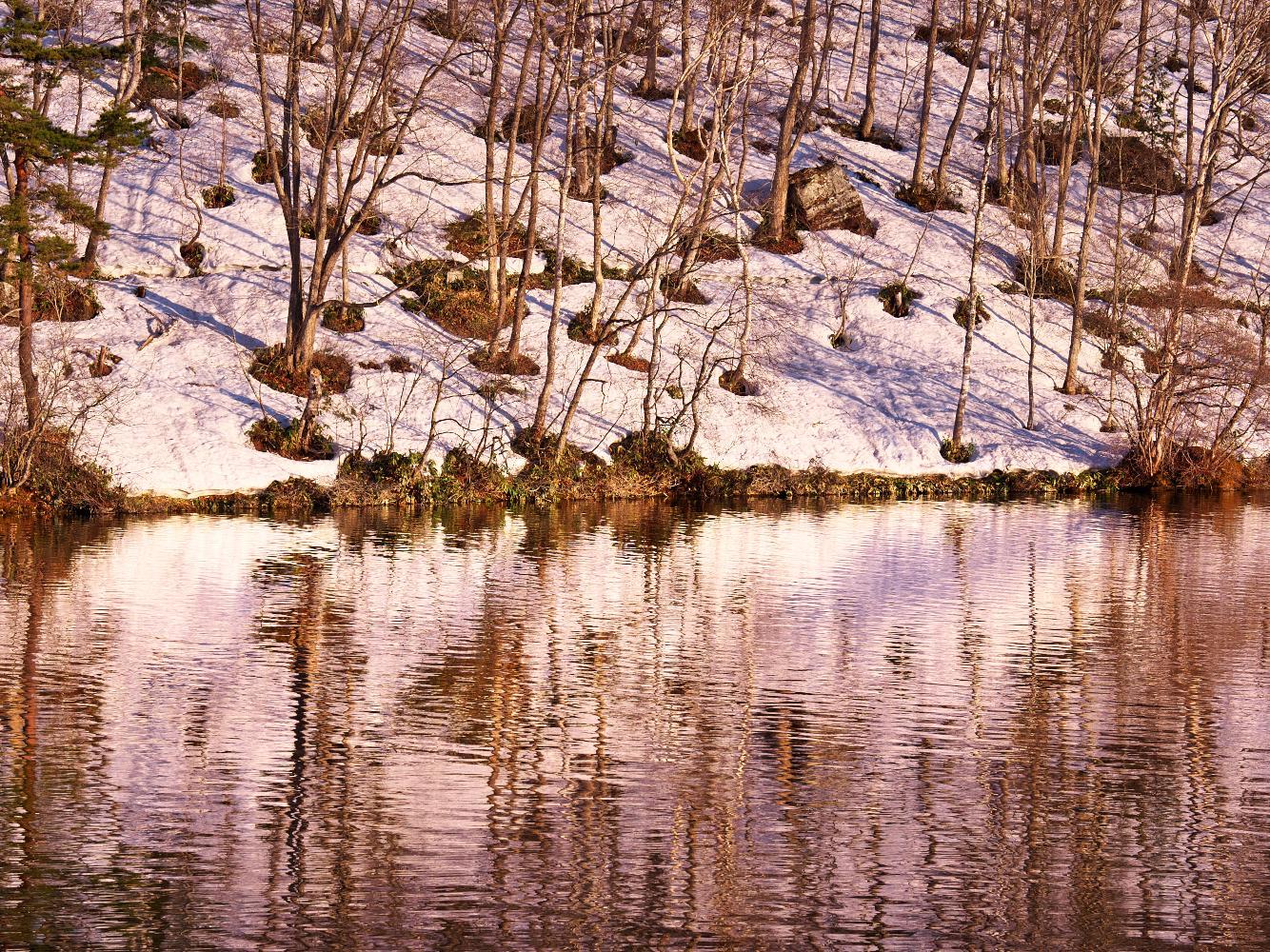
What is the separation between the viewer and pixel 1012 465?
4391 centimetres

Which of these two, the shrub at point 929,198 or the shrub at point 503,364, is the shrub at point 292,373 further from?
the shrub at point 929,198

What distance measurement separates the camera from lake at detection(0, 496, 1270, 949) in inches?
391

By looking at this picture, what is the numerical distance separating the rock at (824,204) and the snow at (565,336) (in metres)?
0.88

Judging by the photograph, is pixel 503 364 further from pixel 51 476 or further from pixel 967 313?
pixel 967 313

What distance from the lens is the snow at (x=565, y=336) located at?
3859 cm

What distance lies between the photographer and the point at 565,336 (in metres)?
46.3

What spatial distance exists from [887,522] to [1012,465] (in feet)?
35.4

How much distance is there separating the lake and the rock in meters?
33.8

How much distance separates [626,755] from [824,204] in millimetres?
47255

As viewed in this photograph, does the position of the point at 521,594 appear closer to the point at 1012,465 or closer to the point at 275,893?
the point at 275,893

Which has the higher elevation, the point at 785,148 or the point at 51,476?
the point at 785,148

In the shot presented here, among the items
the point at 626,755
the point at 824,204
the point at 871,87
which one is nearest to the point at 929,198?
the point at 824,204

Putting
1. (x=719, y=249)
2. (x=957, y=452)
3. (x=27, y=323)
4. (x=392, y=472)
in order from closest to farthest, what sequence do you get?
(x=27, y=323), (x=392, y=472), (x=957, y=452), (x=719, y=249)

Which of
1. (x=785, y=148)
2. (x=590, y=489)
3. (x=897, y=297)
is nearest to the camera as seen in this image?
(x=590, y=489)
